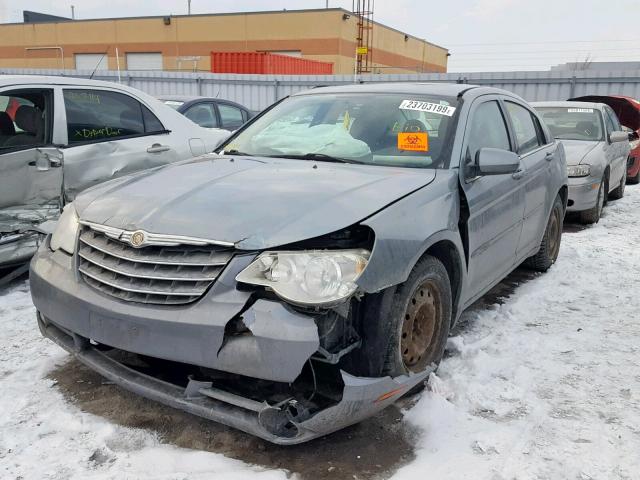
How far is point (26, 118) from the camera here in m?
4.84

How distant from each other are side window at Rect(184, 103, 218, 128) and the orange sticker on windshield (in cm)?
610

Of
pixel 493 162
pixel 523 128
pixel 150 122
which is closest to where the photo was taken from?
pixel 493 162

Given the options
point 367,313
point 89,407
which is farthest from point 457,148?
point 89,407

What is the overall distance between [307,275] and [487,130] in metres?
2.19

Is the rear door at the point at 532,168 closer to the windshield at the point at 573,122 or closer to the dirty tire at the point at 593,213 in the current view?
the dirty tire at the point at 593,213

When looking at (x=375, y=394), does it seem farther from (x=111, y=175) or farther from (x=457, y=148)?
(x=111, y=175)

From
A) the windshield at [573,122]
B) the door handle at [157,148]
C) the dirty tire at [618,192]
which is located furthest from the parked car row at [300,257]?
the dirty tire at [618,192]

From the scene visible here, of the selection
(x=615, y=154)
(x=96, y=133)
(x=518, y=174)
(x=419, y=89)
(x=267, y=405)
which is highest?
(x=419, y=89)

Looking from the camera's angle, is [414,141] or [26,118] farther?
[26,118]

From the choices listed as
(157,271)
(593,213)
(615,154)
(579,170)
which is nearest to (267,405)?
(157,271)

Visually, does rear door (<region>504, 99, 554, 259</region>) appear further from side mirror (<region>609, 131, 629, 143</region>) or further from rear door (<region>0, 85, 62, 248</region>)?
rear door (<region>0, 85, 62, 248</region>)

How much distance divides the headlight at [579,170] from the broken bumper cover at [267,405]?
18.8 ft

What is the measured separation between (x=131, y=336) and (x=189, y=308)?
1.00ft

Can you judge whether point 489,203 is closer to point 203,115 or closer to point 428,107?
point 428,107
